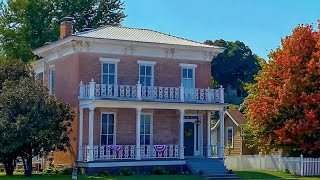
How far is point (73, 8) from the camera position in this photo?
6344cm

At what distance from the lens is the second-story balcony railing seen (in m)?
36.4

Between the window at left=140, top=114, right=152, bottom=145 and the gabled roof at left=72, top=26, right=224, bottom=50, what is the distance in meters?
4.37

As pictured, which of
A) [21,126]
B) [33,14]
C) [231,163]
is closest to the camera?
[21,126]

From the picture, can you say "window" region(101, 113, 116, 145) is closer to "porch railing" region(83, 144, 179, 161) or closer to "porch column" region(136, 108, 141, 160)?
"porch railing" region(83, 144, 179, 161)

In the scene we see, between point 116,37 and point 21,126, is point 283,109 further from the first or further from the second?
point 21,126

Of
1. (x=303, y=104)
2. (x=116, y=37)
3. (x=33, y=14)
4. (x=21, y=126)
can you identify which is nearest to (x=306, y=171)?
(x=303, y=104)

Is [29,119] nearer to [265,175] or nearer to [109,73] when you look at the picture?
[109,73]

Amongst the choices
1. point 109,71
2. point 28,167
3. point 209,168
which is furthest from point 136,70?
point 28,167

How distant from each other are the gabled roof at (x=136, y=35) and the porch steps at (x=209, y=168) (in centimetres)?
682

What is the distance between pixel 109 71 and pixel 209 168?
7.75 m

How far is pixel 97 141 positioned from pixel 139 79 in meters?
4.38

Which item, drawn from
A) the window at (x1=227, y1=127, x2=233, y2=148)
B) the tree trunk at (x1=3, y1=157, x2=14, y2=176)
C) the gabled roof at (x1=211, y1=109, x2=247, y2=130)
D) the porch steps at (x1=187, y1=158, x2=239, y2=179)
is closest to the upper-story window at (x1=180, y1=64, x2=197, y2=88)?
the porch steps at (x1=187, y1=158, x2=239, y2=179)

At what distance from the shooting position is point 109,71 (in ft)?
125

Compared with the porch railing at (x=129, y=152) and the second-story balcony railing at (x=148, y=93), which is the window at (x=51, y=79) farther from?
the porch railing at (x=129, y=152)
